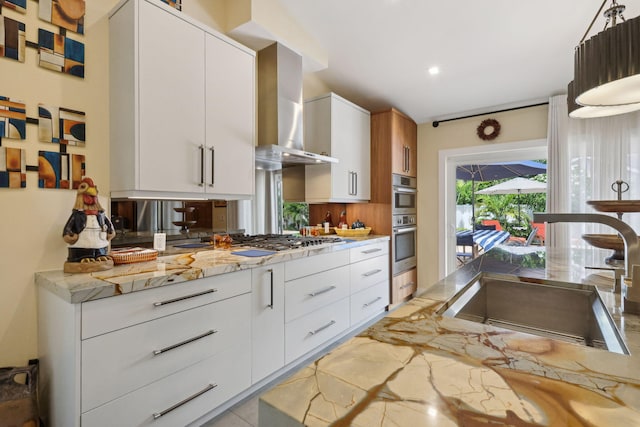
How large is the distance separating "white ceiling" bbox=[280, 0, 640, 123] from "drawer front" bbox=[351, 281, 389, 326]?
7.19 ft

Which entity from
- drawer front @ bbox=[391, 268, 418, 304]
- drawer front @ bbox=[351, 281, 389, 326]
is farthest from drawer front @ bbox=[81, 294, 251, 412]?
drawer front @ bbox=[391, 268, 418, 304]

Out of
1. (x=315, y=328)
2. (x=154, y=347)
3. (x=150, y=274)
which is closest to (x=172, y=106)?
(x=150, y=274)

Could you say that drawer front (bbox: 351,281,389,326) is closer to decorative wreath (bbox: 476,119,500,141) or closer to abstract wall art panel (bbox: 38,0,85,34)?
decorative wreath (bbox: 476,119,500,141)

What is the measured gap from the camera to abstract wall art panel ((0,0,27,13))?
1.41m

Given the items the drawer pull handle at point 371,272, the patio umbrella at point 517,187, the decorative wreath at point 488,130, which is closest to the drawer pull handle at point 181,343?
the drawer pull handle at point 371,272

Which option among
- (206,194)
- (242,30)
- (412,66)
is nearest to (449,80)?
(412,66)

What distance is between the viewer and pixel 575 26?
2.43 meters

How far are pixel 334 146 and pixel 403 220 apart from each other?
1.29 meters

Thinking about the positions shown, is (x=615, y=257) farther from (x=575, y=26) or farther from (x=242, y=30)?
(x=242, y=30)

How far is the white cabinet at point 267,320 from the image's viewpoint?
1.84 meters

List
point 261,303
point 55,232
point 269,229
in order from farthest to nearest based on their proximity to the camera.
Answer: point 269,229 < point 261,303 < point 55,232

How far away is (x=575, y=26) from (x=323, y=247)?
2612 mm

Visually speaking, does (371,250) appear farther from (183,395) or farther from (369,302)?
(183,395)

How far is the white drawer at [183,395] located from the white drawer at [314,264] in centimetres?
54
